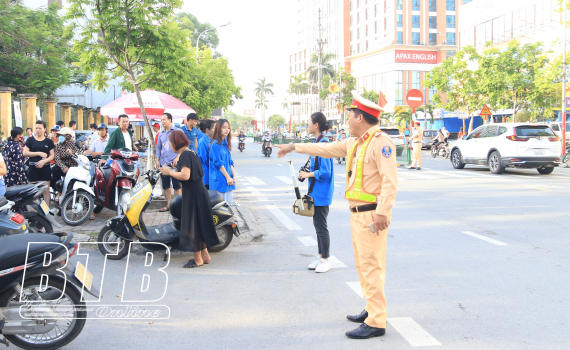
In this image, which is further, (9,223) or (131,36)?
(131,36)

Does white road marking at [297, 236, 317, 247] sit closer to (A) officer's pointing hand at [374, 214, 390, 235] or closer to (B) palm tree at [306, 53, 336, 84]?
(A) officer's pointing hand at [374, 214, 390, 235]

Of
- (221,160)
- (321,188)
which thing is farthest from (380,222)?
(221,160)

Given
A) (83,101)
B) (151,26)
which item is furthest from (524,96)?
(83,101)

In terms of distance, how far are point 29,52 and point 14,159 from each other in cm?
1806

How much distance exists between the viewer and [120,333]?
4.05 metres

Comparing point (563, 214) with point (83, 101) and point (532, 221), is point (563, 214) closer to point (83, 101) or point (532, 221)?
point (532, 221)

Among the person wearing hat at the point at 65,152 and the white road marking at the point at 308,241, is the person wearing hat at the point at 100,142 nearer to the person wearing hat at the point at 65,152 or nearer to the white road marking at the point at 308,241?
the person wearing hat at the point at 65,152

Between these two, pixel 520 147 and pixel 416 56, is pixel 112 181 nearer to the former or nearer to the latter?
pixel 520 147

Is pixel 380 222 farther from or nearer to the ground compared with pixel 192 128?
nearer to the ground

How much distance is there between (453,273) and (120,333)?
11.7 ft

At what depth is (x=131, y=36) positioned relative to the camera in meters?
10.4

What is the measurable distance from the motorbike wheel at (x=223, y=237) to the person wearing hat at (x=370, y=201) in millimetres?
3036

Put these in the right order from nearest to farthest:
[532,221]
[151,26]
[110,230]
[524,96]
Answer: [110,230]
[532,221]
[151,26]
[524,96]

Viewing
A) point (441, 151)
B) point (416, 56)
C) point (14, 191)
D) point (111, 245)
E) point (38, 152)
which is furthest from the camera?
point (416, 56)
